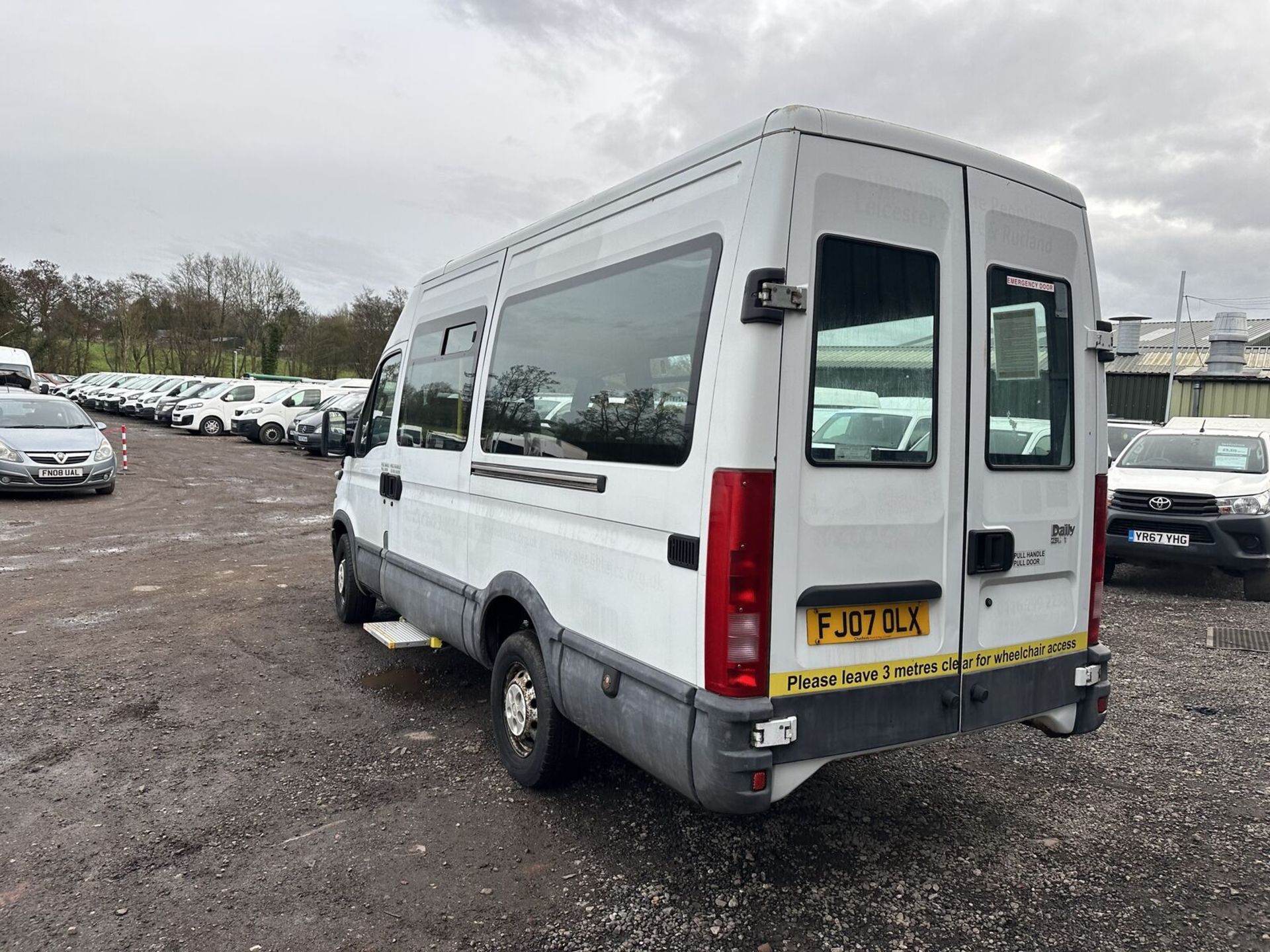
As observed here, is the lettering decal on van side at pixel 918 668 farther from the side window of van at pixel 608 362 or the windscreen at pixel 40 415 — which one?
the windscreen at pixel 40 415

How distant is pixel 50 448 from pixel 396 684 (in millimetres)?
11026

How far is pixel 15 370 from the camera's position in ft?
96.3

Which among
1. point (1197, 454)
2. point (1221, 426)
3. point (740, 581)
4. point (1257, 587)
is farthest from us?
point (1221, 426)

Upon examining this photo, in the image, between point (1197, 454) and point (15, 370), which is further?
point (15, 370)

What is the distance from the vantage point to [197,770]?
4270 mm

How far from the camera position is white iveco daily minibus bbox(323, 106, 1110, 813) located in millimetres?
2912

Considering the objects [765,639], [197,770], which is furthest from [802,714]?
[197,770]

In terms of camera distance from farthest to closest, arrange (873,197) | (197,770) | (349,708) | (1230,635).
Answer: (1230,635) < (349,708) < (197,770) < (873,197)

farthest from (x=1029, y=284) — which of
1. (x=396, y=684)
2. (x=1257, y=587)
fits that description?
(x=1257, y=587)

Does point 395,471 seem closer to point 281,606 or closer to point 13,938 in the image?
point 281,606

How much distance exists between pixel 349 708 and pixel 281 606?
272cm

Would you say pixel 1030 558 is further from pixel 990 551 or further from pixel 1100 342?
pixel 1100 342

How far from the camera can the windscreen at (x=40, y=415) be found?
46.0 ft

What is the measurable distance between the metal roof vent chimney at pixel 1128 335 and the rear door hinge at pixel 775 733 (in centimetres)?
3419
